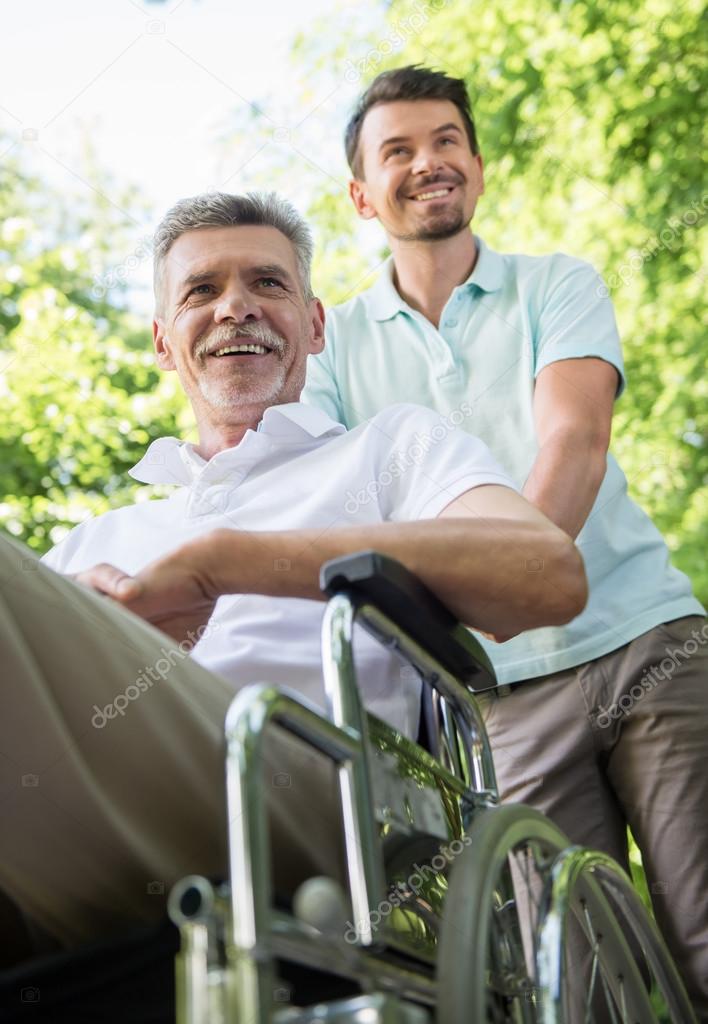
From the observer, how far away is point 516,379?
2217mm

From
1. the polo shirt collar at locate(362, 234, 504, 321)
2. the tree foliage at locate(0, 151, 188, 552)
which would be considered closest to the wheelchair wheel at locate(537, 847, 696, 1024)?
the polo shirt collar at locate(362, 234, 504, 321)

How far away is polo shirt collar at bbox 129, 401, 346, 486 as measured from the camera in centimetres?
181

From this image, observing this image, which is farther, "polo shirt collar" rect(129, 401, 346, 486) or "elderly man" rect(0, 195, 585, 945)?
"polo shirt collar" rect(129, 401, 346, 486)

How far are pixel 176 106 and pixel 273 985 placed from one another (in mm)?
7085

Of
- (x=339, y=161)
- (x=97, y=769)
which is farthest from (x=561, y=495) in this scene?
(x=339, y=161)

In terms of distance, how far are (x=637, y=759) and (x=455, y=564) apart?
970mm

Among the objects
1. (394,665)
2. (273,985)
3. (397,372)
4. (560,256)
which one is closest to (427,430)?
(394,665)

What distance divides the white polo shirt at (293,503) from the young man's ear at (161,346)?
169 millimetres

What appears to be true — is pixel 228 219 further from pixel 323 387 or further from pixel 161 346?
pixel 323 387

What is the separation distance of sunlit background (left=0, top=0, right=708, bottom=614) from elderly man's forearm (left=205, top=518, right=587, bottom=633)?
10.3 feet

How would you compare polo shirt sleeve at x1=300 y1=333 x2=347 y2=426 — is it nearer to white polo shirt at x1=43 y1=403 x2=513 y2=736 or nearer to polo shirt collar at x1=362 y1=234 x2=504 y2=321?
polo shirt collar at x1=362 y1=234 x2=504 y2=321

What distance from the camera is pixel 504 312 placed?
230cm

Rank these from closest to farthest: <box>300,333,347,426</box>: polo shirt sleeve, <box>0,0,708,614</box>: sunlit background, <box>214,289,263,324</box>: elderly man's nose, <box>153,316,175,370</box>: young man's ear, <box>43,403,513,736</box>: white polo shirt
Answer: <box>43,403,513,736</box>: white polo shirt, <box>214,289,263,324</box>: elderly man's nose, <box>153,316,175,370</box>: young man's ear, <box>300,333,347,426</box>: polo shirt sleeve, <box>0,0,708,614</box>: sunlit background

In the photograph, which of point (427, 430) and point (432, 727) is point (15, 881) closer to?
point (432, 727)
